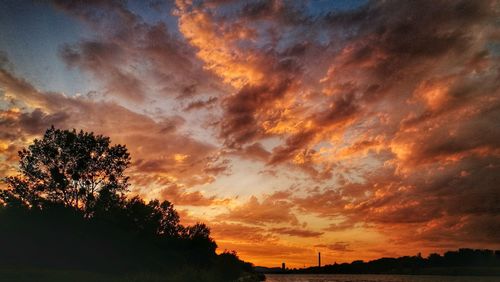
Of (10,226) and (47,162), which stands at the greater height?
(47,162)

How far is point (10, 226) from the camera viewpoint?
6831 centimetres

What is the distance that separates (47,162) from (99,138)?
1043 cm

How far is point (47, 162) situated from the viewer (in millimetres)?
77375

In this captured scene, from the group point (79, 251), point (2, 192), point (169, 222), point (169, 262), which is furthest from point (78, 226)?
point (169, 222)

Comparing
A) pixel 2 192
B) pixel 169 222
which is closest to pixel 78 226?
pixel 2 192

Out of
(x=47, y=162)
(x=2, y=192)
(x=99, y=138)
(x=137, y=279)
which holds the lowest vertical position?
(x=137, y=279)

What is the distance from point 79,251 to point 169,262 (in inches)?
853

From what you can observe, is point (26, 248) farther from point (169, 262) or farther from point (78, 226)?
point (169, 262)

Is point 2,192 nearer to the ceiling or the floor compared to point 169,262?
nearer to the ceiling

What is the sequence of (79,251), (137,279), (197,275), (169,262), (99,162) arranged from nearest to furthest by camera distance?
(137,279), (197,275), (79,251), (99,162), (169,262)

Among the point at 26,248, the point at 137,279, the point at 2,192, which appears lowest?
the point at 137,279

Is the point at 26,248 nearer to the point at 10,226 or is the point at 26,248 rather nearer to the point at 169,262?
the point at 10,226

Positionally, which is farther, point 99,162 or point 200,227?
point 200,227

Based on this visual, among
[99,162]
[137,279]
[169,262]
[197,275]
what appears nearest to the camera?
[137,279]
